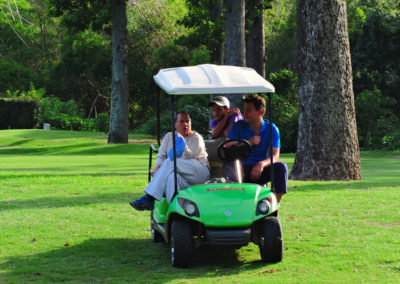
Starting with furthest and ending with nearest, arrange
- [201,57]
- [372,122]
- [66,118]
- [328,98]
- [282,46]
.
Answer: [282,46]
[66,118]
[201,57]
[372,122]
[328,98]

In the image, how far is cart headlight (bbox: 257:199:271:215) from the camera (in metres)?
6.66

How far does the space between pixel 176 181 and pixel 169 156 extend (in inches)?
18.6

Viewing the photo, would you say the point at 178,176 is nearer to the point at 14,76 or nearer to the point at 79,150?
the point at 79,150

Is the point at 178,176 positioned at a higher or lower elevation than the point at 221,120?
lower

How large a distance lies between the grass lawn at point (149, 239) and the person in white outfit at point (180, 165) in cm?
64

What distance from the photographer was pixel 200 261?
278 inches

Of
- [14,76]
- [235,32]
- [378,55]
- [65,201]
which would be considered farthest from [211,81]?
[14,76]

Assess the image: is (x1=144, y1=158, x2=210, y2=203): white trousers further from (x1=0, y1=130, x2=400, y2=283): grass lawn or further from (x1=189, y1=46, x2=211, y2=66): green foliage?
(x1=189, y1=46, x2=211, y2=66): green foliage


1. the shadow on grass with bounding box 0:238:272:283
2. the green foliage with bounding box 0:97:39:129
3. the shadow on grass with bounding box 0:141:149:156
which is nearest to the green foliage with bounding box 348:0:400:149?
the shadow on grass with bounding box 0:141:149:156

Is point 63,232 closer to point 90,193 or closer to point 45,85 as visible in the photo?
point 90,193

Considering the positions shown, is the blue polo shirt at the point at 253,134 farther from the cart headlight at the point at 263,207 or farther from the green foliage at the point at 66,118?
the green foliage at the point at 66,118

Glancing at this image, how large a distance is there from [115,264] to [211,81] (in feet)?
6.50

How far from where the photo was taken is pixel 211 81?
23.1ft

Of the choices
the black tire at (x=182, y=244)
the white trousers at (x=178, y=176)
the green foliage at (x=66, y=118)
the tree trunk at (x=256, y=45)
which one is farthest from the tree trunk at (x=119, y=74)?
the black tire at (x=182, y=244)
